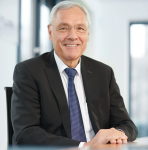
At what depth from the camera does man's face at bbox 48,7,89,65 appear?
179cm

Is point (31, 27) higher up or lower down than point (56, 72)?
higher up

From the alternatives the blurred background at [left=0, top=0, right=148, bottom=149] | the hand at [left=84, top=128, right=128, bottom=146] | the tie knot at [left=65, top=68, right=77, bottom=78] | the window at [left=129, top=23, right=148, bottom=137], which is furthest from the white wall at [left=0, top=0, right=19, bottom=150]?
the window at [left=129, top=23, right=148, bottom=137]

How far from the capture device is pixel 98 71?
1904 mm

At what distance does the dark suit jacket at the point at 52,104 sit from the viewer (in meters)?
1.48

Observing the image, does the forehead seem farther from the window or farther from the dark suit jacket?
the window

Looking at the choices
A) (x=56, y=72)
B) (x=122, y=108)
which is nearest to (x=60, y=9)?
(x=56, y=72)

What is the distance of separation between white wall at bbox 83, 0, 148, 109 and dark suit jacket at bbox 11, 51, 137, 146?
14.8 ft

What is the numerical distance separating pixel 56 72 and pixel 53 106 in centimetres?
25

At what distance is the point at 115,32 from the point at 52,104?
532 centimetres

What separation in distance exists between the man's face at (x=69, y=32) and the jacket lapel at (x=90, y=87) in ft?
0.35

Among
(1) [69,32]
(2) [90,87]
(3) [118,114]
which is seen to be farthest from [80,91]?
(1) [69,32]

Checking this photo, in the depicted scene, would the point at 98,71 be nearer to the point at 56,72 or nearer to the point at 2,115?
the point at 56,72

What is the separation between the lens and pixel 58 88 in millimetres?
1670

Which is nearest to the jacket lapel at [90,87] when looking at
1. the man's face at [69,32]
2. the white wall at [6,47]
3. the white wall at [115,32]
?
the man's face at [69,32]
